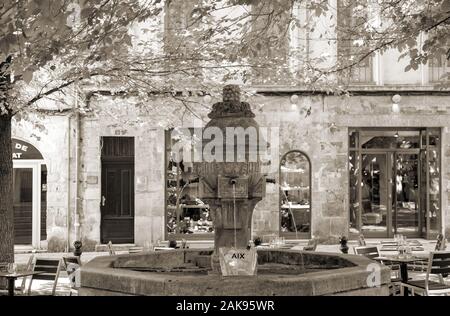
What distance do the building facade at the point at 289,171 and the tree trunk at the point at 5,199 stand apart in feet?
23.7

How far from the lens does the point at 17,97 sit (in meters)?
11.8

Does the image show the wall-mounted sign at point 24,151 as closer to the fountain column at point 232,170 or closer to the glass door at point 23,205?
the glass door at point 23,205

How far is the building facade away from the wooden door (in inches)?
1.1

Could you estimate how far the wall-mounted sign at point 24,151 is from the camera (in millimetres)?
19188

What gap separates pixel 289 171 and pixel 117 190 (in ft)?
16.1

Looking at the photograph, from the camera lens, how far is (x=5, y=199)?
38.9ft

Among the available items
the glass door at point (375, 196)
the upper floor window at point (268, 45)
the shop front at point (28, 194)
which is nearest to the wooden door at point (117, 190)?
the shop front at point (28, 194)

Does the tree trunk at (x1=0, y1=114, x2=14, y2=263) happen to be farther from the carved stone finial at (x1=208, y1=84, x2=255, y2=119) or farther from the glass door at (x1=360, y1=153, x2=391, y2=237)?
the glass door at (x1=360, y1=153, x2=391, y2=237)

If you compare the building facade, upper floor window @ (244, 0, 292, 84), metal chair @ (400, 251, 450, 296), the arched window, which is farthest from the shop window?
metal chair @ (400, 251, 450, 296)

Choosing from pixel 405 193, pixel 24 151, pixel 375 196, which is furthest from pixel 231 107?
pixel 405 193

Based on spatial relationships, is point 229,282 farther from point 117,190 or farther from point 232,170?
point 117,190

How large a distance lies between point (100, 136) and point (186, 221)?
11.2 feet
